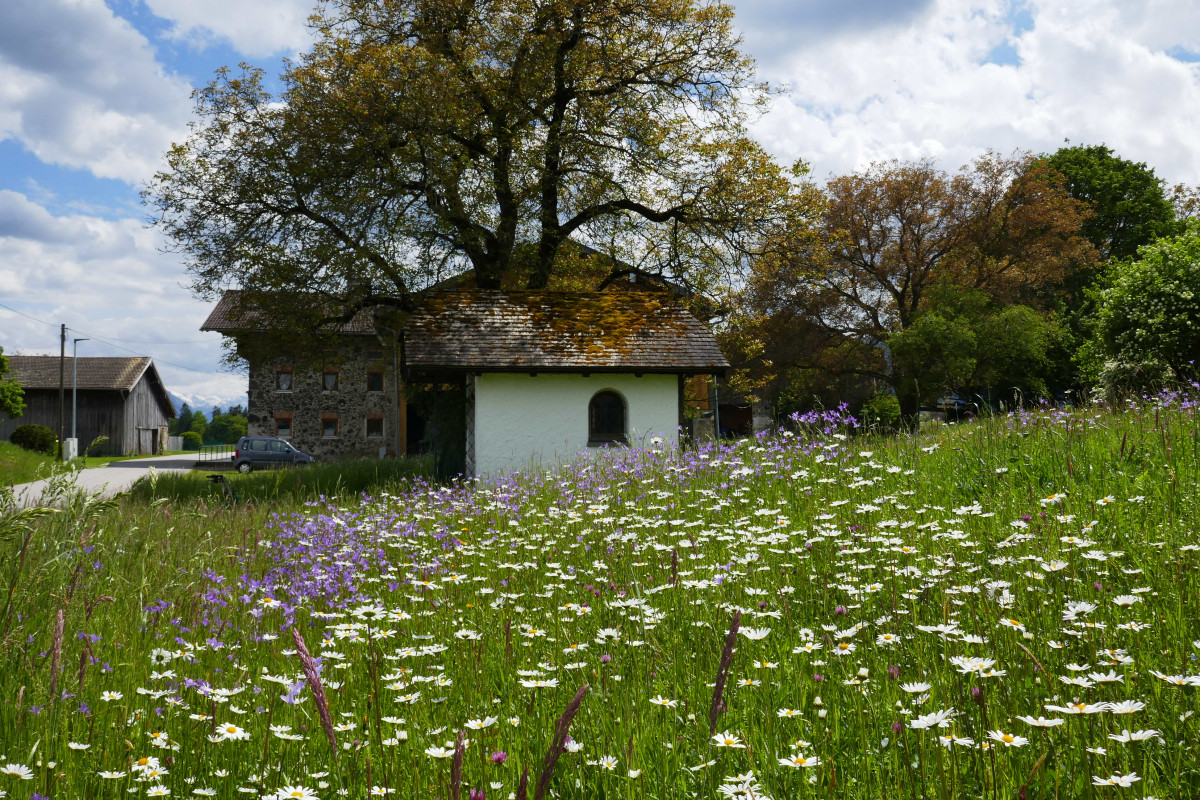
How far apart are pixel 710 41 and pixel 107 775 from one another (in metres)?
23.2

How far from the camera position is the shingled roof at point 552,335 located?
18.2 m

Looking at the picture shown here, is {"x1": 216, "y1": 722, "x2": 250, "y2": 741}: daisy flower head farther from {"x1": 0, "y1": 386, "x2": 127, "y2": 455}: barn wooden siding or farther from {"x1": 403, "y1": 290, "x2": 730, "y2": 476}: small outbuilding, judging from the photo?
{"x1": 0, "y1": 386, "x2": 127, "y2": 455}: barn wooden siding

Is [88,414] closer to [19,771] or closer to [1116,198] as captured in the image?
[19,771]

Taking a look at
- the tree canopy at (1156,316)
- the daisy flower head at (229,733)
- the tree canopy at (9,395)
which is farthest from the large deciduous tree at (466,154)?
the tree canopy at (9,395)

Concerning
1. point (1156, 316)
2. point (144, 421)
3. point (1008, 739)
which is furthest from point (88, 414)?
point (1008, 739)

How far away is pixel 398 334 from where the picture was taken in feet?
77.4

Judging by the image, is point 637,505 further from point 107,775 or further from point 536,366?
point 536,366

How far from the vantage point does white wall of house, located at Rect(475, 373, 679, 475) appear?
1838cm

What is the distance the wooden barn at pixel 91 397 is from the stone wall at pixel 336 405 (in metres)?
16.2

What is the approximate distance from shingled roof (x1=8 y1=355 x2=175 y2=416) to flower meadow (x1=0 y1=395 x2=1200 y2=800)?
5337 cm

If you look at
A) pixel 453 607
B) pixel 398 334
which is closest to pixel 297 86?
pixel 398 334

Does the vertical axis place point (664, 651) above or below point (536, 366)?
below

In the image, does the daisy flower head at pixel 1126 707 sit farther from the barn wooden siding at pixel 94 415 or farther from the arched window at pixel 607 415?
the barn wooden siding at pixel 94 415

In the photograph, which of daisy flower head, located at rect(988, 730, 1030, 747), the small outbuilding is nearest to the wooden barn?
the small outbuilding
